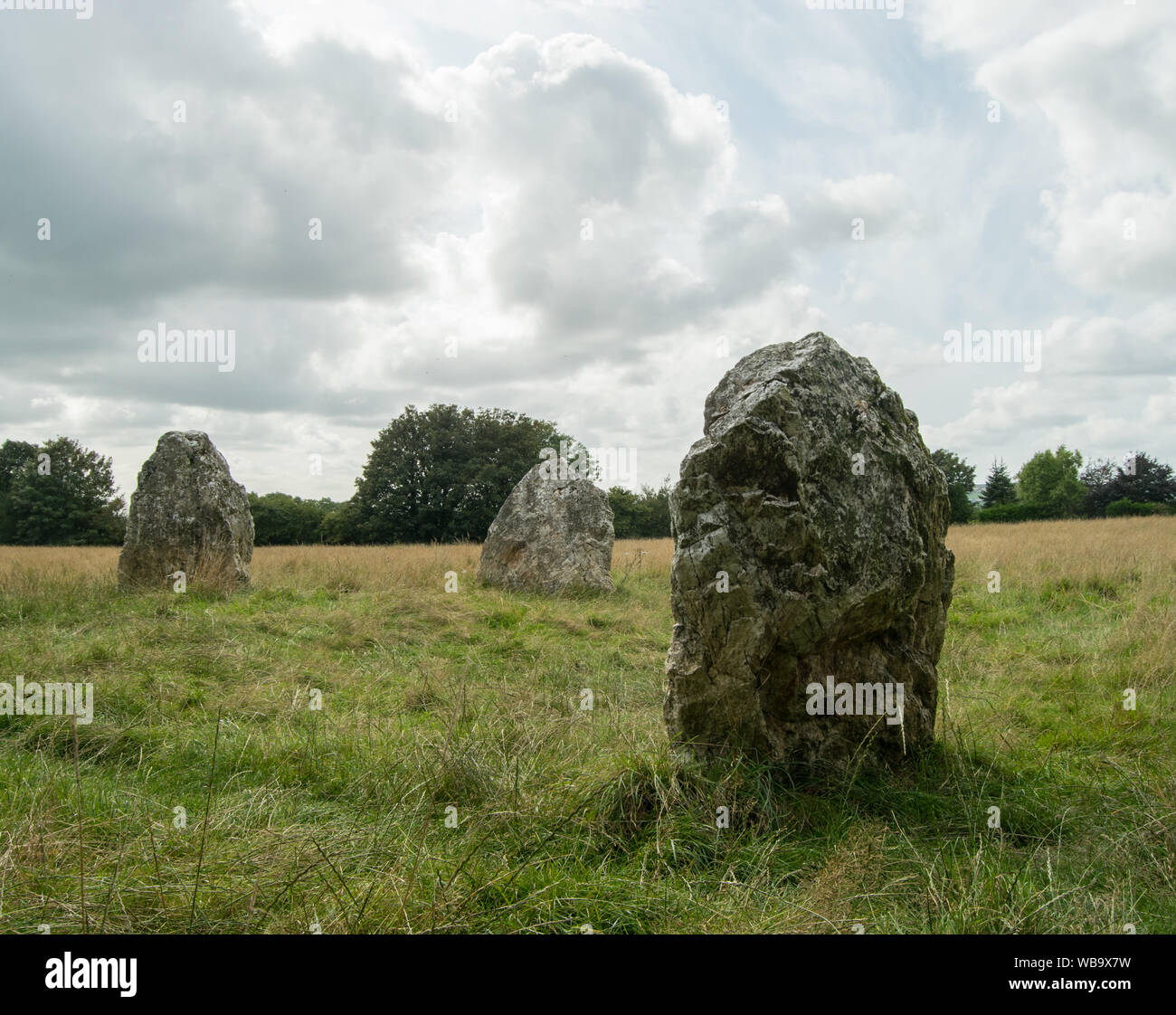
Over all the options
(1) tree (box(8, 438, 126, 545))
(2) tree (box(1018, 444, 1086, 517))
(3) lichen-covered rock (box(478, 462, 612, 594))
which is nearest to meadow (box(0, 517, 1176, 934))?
(3) lichen-covered rock (box(478, 462, 612, 594))

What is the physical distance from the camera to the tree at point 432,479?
1537 inches

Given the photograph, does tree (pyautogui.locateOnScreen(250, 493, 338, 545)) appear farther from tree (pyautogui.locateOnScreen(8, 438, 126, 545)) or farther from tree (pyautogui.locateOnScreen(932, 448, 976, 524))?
tree (pyautogui.locateOnScreen(932, 448, 976, 524))

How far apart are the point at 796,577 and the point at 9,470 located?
5729 cm

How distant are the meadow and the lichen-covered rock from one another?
4.53 m

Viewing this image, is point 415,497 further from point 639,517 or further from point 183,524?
point 183,524

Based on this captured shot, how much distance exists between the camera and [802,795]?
3.92 m

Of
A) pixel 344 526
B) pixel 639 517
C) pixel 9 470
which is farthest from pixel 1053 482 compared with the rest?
pixel 9 470

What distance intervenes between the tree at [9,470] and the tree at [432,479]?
65.4 feet

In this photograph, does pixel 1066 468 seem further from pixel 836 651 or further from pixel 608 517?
pixel 836 651

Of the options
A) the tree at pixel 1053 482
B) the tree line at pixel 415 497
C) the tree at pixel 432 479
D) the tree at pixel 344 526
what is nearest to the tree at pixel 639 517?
the tree line at pixel 415 497

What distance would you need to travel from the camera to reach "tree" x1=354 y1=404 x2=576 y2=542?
39031mm
